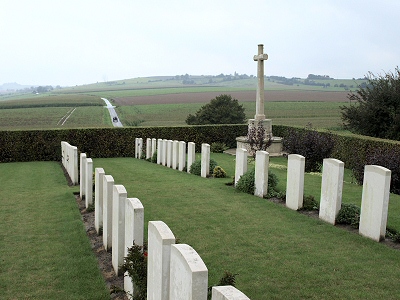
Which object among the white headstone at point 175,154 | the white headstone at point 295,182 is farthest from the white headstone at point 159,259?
the white headstone at point 175,154

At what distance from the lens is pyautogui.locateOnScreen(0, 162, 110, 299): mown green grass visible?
5617 millimetres

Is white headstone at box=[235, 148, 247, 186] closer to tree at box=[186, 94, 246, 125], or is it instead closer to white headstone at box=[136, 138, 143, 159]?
white headstone at box=[136, 138, 143, 159]

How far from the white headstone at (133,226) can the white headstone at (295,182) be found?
467 cm

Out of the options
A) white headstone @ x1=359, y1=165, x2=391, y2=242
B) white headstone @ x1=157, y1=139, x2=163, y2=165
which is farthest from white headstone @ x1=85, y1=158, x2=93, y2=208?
white headstone @ x1=157, y1=139, x2=163, y2=165

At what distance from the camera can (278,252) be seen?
21.9 ft

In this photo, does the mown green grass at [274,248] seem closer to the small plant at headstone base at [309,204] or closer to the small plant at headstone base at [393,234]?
the small plant at headstone base at [393,234]

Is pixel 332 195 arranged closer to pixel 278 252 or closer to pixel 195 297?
pixel 278 252

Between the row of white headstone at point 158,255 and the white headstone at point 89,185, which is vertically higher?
the row of white headstone at point 158,255

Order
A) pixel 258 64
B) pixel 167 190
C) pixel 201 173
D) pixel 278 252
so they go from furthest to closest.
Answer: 1. pixel 258 64
2. pixel 201 173
3. pixel 167 190
4. pixel 278 252

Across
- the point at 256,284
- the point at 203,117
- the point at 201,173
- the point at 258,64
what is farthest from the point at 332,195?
the point at 203,117

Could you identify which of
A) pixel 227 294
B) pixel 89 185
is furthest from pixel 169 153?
pixel 227 294

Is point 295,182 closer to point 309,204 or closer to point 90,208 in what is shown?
point 309,204

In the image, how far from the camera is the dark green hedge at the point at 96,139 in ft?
72.1

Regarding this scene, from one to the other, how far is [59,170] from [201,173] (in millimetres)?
6388
